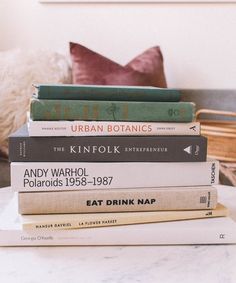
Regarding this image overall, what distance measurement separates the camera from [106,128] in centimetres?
71

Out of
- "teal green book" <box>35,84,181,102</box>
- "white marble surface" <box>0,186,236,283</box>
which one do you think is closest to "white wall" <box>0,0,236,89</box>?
"teal green book" <box>35,84,181,102</box>

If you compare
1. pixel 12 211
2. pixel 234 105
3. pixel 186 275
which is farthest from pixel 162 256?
pixel 234 105

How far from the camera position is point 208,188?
73cm

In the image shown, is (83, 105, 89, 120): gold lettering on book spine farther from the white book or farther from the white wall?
the white wall

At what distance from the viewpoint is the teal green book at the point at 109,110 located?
0.69 meters

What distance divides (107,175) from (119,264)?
0.16m

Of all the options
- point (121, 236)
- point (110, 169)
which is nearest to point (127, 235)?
point (121, 236)

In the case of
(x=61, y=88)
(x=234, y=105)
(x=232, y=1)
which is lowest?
(x=234, y=105)

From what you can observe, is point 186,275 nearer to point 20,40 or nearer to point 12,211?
point 12,211

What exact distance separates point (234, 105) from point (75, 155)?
1.41 meters

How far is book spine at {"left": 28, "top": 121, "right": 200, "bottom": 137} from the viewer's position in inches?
27.2

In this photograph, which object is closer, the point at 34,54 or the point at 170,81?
the point at 34,54

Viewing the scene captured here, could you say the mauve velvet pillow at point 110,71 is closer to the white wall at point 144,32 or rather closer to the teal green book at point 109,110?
the white wall at point 144,32

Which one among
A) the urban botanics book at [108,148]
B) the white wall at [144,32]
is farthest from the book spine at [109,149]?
the white wall at [144,32]
